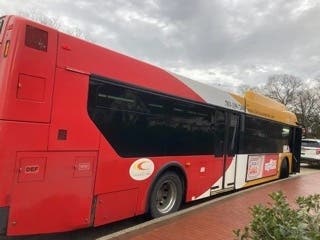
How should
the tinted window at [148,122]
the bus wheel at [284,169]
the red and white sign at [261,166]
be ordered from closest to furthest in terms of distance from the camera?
the tinted window at [148,122] < the red and white sign at [261,166] < the bus wheel at [284,169]

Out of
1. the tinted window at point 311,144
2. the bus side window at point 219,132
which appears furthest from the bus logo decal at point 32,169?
the tinted window at point 311,144

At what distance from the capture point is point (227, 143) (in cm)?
1005

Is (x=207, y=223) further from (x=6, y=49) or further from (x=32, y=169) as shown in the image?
(x=6, y=49)

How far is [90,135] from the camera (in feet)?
19.3

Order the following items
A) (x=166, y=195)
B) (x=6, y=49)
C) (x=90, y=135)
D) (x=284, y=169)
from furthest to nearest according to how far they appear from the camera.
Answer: (x=284, y=169) < (x=166, y=195) < (x=90, y=135) < (x=6, y=49)

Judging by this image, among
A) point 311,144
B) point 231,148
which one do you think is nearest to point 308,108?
point 311,144

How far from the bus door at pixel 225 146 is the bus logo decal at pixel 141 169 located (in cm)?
262

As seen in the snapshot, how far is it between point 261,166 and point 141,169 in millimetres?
6799

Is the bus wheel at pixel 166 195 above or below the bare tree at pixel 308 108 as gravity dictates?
below

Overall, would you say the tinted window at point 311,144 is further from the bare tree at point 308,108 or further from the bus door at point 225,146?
the bare tree at point 308,108

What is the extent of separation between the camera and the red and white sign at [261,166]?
39.0 ft

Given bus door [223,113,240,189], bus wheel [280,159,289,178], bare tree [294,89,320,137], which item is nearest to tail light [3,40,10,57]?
bus door [223,113,240,189]

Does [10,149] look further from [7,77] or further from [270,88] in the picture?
[270,88]

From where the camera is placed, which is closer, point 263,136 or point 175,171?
point 175,171
